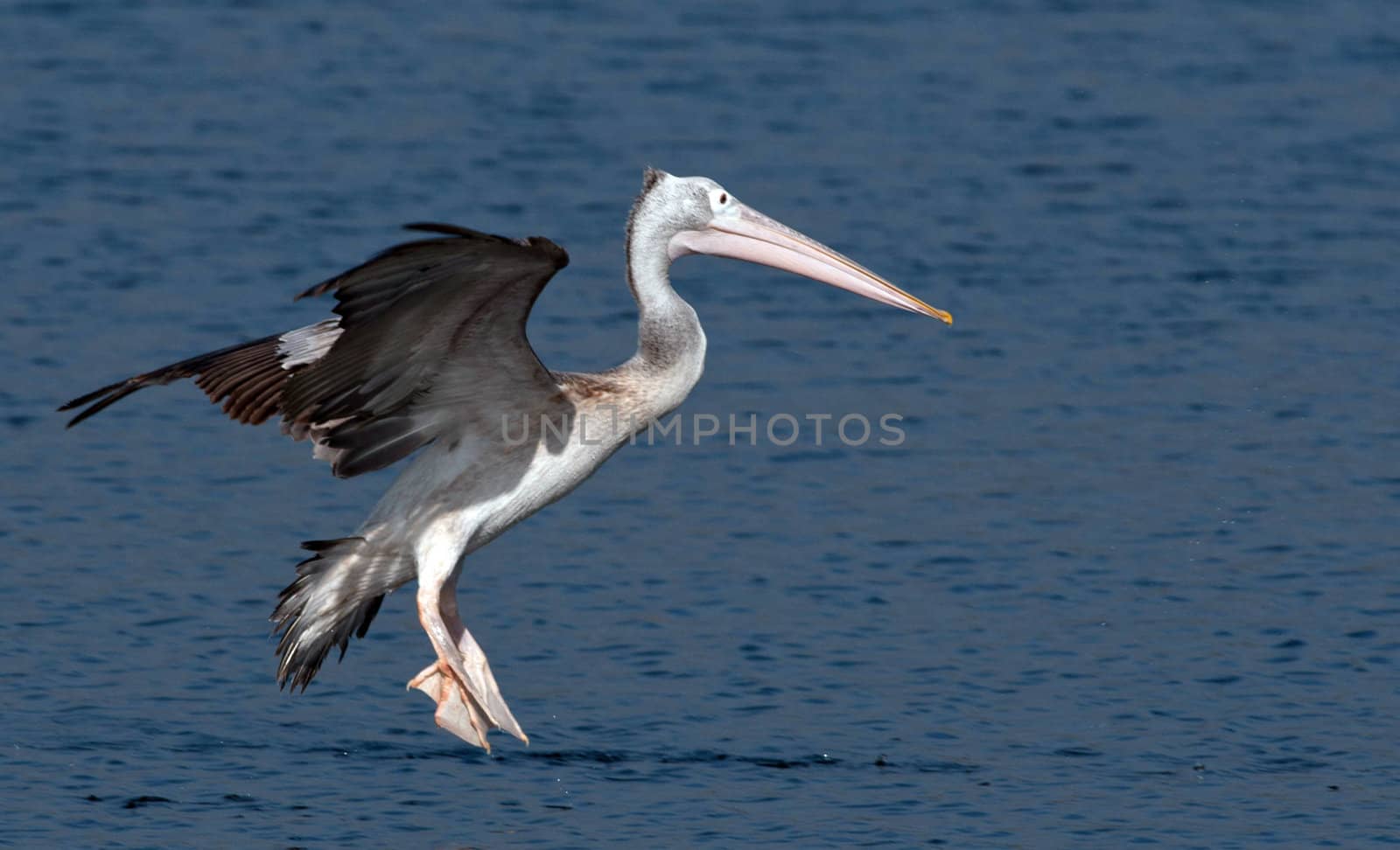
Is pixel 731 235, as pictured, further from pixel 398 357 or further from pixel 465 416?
pixel 398 357

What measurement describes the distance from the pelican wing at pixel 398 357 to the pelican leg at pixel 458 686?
1.68 feet

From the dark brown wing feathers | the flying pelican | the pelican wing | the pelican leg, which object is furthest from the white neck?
the dark brown wing feathers

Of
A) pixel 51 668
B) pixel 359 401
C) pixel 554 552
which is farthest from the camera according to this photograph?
pixel 554 552

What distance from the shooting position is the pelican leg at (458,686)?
282 inches

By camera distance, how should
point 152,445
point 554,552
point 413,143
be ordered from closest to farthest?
point 554,552 → point 152,445 → point 413,143

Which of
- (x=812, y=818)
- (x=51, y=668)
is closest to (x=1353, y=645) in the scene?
(x=812, y=818)

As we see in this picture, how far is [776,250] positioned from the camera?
302 inches

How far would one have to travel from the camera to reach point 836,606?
9133 mm

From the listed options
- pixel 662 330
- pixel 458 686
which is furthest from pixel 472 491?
pixel 662 330

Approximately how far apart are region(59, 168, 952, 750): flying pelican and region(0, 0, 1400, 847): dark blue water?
611 mm

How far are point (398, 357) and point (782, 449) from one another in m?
4.26

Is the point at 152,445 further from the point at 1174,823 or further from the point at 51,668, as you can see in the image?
the point at 1174,823

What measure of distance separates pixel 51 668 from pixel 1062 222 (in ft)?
24.2

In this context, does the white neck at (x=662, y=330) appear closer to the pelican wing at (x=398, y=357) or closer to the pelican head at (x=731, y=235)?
the pelican head at (x=731, y=235)
